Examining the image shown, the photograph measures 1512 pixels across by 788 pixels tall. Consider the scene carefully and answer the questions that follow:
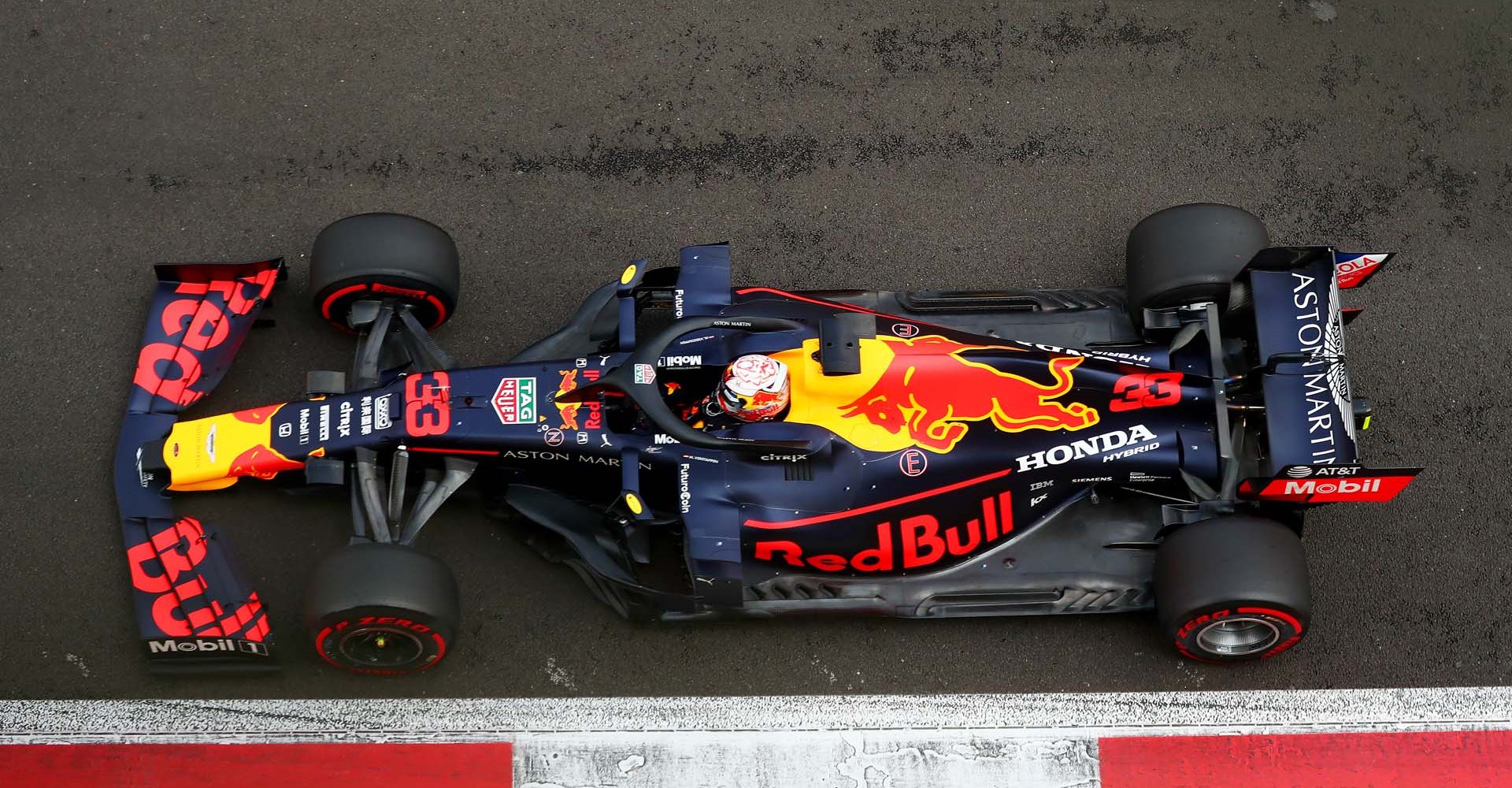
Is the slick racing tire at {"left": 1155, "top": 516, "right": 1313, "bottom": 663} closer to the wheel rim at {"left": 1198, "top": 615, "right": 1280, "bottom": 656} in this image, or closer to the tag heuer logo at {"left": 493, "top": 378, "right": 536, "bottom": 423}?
the wheel rim at {"left": 1198, "top": 615, "right": 1280, "bottom": 656}

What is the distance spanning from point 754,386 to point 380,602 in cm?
185

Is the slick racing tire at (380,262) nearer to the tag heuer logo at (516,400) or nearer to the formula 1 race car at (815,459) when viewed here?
the formula 1 race car at (815,459)

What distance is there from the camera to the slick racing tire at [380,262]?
6605 mm

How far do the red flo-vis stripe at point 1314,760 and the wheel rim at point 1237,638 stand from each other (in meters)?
0.47

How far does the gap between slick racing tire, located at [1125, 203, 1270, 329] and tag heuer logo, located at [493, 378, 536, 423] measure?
2.97m

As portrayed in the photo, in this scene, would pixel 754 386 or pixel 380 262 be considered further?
pixel 380 262

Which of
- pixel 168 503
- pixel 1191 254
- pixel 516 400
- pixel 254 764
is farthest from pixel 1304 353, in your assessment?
pixel 168 503

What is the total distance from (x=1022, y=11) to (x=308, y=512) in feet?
16.5

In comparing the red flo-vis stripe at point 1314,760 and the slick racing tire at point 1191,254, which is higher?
the slick racing tire at point 1191,254


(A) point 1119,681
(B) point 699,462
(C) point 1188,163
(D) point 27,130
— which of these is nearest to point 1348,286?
(C) point 1188,163

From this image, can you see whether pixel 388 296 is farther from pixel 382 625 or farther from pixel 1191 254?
pixel 1191 254

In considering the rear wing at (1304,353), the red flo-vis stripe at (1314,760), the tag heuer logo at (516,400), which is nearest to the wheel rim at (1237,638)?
the red flo-vis stripe at (1314,760)

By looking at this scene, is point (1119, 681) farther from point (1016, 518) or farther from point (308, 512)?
point (308, 512)

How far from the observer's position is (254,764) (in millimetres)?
6383
